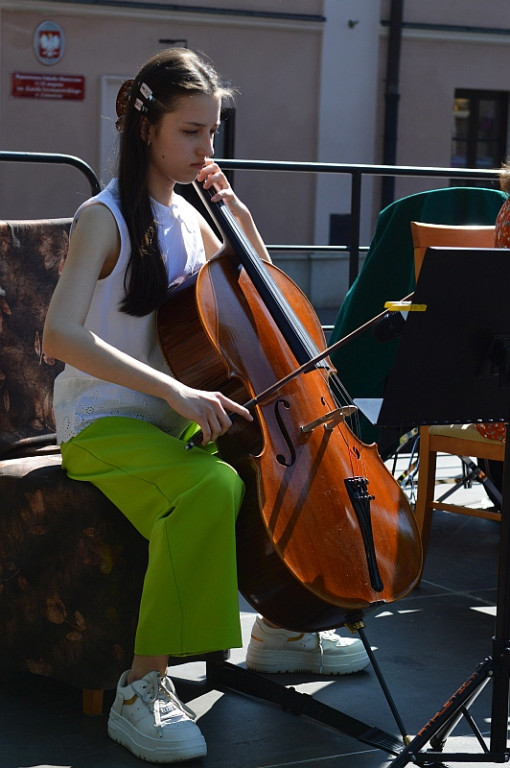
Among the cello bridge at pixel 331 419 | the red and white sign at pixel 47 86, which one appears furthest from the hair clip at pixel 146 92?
the red and white sign at pixel 47 86

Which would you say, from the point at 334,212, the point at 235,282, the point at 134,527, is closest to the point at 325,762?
the point at 134,527

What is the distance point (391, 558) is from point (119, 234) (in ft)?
2.91

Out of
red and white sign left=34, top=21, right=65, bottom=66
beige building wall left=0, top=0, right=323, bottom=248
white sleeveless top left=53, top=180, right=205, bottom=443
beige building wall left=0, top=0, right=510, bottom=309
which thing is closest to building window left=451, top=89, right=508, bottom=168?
beige building wall left=0, top=0, right=510, bottom=309

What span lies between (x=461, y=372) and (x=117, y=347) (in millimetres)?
816

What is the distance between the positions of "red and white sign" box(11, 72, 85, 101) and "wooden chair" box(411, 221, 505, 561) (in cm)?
860

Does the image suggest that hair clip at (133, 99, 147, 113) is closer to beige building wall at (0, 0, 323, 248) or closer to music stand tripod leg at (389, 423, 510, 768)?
music stand tripod leg at (389, 423, 510, 768)

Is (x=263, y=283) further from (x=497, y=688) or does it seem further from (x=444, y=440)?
(x=444, y=440)

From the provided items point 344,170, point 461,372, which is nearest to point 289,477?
point 461,372

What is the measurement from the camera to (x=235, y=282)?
2668mm

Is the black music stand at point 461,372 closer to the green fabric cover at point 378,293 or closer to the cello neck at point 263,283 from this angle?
the cello neck at point 263,283

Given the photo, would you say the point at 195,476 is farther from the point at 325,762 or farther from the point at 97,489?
the point at 325,762

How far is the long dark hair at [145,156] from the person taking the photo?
2588 millimetres

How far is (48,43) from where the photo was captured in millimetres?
11523

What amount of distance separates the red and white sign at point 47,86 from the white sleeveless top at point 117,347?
9.28 metres
